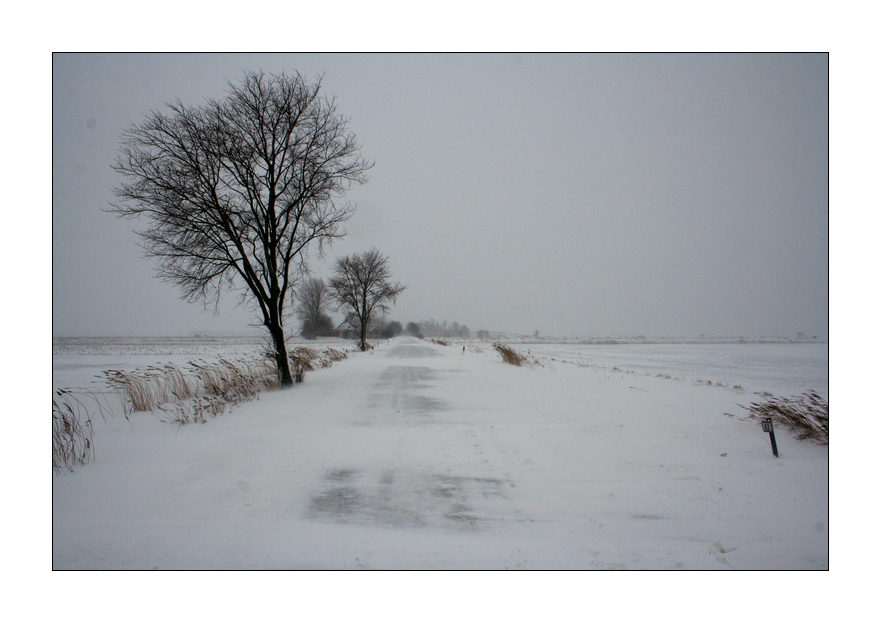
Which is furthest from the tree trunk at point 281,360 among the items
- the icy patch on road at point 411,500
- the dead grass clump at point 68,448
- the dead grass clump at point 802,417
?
the dead grass clump at point 802,417

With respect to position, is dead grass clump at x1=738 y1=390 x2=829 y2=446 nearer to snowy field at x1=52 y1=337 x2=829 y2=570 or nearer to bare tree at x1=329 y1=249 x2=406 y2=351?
snowy field at x1=52 y1=337 x2=829 y2=570

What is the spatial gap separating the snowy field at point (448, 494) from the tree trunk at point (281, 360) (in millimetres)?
3671

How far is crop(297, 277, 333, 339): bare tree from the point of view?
6444 cm

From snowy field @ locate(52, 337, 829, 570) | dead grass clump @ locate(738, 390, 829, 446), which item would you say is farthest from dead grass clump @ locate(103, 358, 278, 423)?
dead grass clump @ locate(738, 390, 829, 446)

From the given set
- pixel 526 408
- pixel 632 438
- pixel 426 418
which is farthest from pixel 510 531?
pixel 526 408

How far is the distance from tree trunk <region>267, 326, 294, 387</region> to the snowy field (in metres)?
3.67

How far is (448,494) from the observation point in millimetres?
3645

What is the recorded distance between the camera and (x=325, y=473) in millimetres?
4148

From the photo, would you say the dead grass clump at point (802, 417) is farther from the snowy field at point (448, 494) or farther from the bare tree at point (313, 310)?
the bare tree at point (313, 310)

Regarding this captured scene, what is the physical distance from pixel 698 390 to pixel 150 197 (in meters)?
14.4

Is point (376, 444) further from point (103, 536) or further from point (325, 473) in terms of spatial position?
point (103, 536)

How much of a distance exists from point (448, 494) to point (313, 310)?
2691 inches

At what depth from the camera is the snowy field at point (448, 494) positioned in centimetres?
275

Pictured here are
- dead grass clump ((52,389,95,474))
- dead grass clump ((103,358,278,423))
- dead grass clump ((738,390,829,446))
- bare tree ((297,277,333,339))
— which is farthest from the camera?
bare tree ((297,277,333,339))
